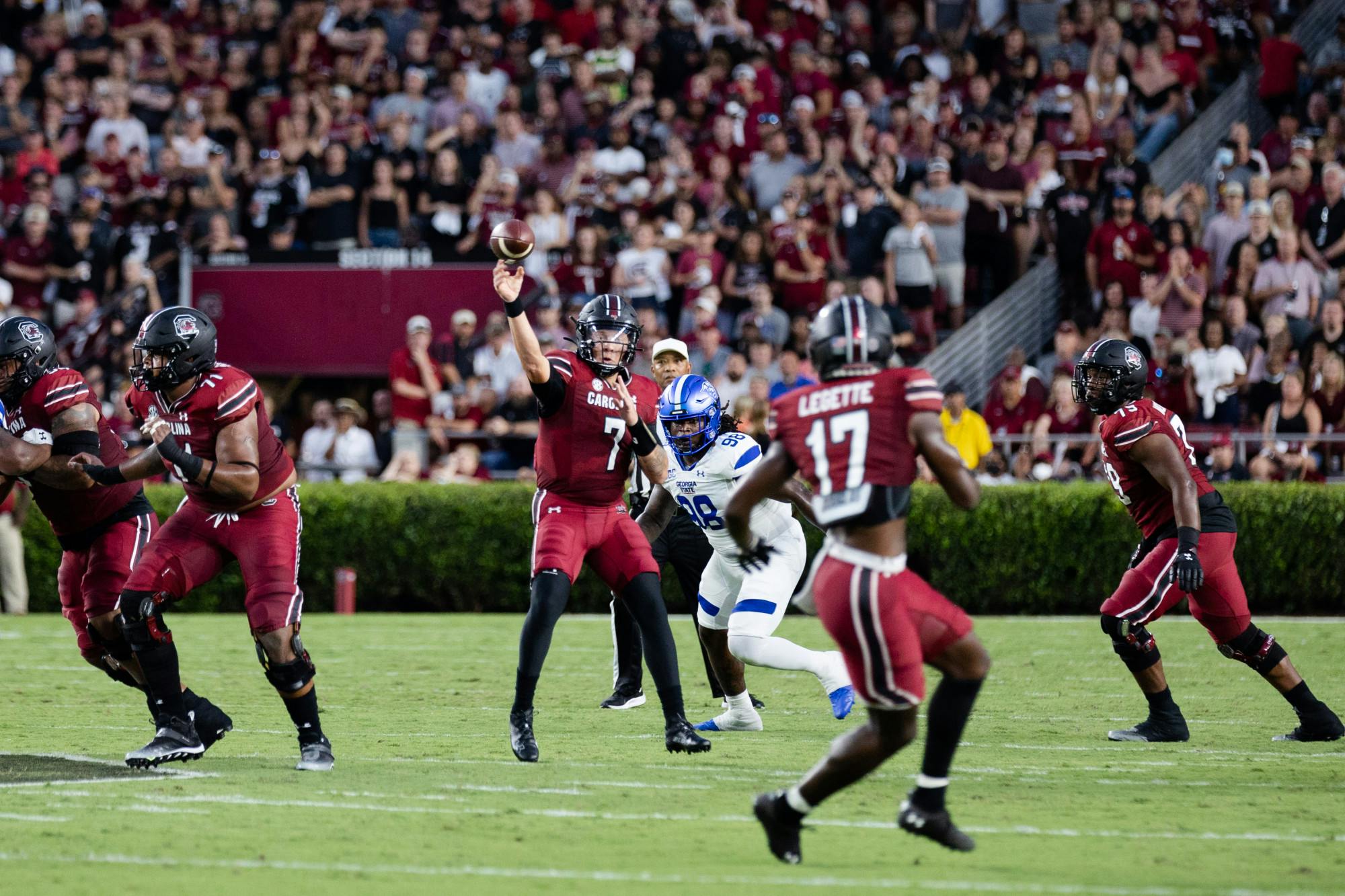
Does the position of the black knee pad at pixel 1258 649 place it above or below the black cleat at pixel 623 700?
above

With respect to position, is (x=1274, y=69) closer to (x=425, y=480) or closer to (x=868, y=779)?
(x=425, y=480)

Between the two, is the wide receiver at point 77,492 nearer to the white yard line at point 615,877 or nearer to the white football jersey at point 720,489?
the white yard line at point 615,877

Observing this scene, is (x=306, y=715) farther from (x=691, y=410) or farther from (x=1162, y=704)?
(x=1162, y=704)

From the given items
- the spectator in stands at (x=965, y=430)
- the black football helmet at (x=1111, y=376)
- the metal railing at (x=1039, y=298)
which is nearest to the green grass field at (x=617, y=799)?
the black football helmet at (x=1111, y=376)

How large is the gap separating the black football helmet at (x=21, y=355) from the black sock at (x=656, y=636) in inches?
110

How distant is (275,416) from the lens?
1845 centimetres

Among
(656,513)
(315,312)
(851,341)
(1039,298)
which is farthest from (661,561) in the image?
(315,312)

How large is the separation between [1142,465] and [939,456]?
322 centimetres

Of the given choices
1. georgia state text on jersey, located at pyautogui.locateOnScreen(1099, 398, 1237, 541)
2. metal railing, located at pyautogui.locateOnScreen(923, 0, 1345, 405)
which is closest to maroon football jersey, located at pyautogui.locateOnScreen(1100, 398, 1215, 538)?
georgia state text on jersey, located at pyautogui.locateOnScreen(1099, 398, 1237, 541)

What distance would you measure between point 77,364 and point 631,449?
12033mm

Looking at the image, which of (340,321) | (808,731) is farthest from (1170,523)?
(340,321)

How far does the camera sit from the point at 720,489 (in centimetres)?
818

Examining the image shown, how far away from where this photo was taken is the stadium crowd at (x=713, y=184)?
1568 centimetres

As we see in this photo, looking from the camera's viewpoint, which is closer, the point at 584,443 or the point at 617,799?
the point at 617,799
